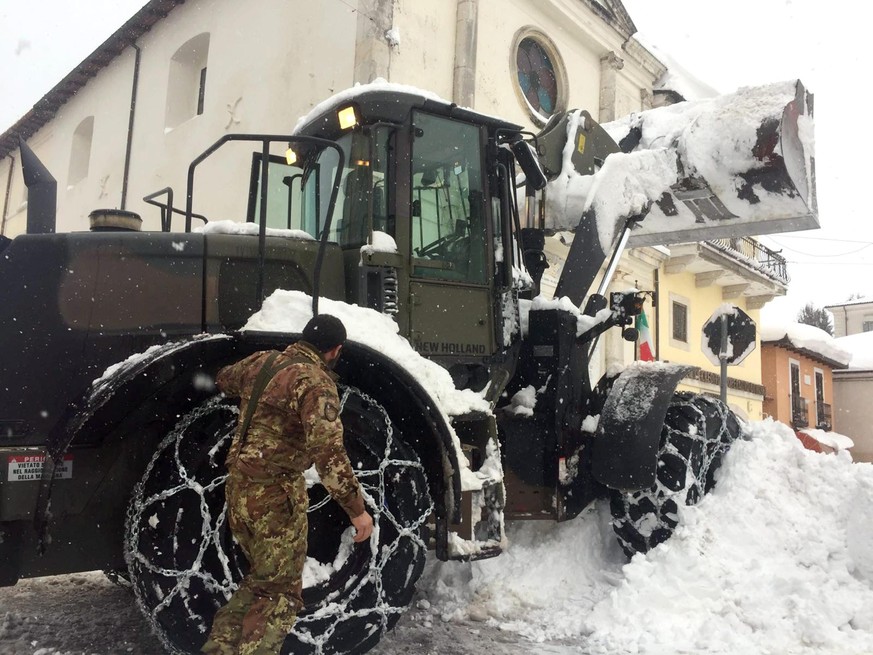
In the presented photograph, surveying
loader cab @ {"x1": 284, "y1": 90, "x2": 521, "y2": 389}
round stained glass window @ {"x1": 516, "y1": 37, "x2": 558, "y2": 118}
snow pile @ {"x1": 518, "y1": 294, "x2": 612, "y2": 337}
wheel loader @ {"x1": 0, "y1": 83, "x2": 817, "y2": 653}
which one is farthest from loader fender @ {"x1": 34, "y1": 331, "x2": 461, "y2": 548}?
round stained glass window @ {"x1": 516, "y1": 37, "x2": 558, "y2": 118}

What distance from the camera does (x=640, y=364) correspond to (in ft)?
16.9

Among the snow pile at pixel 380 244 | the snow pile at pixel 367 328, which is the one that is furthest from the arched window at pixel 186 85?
the snow pile at pixel 367 328

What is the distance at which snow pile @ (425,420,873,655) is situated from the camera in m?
3.83

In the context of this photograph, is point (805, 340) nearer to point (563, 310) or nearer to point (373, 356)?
point (563, 310)

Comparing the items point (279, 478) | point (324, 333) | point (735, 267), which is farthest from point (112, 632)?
point (735, 267)

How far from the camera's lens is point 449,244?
4.19m

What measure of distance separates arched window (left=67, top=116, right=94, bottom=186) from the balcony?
14.2 meters

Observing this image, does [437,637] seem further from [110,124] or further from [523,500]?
[110,124]

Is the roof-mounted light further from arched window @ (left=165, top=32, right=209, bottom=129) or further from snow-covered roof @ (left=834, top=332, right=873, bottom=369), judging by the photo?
snow-covered roof @ (left=834, top=332, right=873, bottom=369)

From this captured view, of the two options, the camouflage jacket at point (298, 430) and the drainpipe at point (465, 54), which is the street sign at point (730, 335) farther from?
the drainpipe at point (465, 54)

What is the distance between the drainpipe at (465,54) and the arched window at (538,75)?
4.46 ft

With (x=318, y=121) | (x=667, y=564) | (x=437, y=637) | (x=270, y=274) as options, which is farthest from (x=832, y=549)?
(x=318, y=121)

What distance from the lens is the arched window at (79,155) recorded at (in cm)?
1758

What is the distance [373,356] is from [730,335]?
4.76 meters
